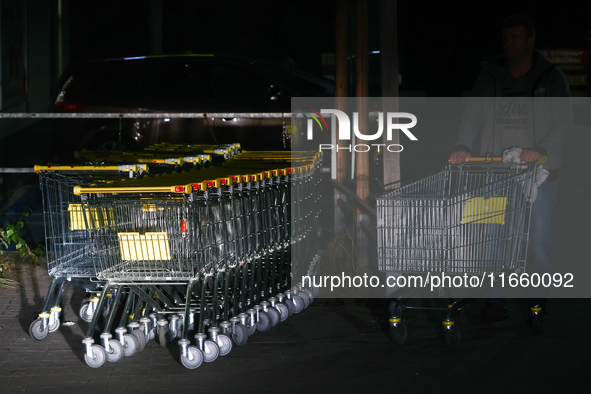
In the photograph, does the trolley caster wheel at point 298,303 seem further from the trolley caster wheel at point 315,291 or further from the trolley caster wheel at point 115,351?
the trolley caster wheel at point 115,351

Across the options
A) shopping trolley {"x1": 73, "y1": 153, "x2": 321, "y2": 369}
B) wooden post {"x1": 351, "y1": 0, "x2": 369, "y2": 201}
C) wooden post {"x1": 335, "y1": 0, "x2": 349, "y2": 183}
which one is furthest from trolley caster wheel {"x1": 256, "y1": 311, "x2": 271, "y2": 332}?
wooden post {"x1": 335, "y1": 0, "x2": 349, "y2": 183}

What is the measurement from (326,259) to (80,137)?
4472 millimetres

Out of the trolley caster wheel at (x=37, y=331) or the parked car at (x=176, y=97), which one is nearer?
the trolley caster wheel at (x=37, y=331)

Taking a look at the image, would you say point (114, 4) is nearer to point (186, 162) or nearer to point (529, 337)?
point (186, 162)

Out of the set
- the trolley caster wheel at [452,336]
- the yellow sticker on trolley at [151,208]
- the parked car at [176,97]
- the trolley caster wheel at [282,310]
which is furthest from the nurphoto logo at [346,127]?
the yellow sticker on trolley at [151,208]

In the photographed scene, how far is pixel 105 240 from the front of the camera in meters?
4.81

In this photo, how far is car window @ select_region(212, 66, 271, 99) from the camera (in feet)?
31.9

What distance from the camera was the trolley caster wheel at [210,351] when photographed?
181 inches

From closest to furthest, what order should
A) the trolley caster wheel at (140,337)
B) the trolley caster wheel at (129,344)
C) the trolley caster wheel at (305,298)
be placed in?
the trolley caster wheel at (129,344), the trolley caster wheel at (140,337), the trolley caster wheel at (305,298)

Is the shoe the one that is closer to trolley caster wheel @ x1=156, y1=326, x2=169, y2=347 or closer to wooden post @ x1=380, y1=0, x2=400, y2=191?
wooden post @ x1=380, y1=0, x2=400, y2=191

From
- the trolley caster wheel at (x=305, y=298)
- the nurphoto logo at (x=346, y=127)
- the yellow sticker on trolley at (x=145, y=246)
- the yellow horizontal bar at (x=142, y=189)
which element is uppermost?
the nurphoto logo at (x=346, y=127)

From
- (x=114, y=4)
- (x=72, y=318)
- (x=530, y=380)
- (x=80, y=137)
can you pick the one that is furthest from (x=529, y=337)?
(x=114, y=4)

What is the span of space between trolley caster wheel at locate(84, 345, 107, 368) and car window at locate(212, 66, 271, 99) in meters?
5.69

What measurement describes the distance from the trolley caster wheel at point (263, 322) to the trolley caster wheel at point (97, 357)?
1.25 m
